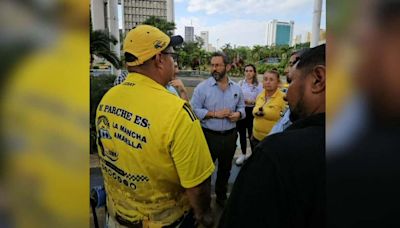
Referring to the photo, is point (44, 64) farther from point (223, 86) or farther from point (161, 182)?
point (223, 86)

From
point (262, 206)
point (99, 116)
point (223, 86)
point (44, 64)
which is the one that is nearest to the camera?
point (44, 64)

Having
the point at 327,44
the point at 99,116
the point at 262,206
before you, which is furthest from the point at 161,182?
the point at 327,44

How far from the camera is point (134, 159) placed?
54.6 inches

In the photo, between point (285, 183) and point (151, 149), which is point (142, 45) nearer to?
point (151, 149)

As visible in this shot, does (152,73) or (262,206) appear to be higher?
(152,73)

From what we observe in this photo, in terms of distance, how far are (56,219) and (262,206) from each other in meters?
0.57

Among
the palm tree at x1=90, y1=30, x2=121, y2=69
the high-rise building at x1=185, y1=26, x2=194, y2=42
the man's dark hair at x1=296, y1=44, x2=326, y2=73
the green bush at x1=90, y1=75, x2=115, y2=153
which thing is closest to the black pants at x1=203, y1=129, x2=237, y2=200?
the green bush at x1=90, y1=75, x2=115, y2=153

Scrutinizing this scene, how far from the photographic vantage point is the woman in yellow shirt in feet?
12.3

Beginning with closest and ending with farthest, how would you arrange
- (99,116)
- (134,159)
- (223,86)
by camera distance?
(134,159) < (99,116) < (223,86)

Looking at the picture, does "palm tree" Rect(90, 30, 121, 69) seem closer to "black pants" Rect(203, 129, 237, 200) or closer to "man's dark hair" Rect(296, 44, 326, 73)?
"black pants" Rect(203, 129, 237, 200)

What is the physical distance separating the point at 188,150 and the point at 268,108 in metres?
2.58

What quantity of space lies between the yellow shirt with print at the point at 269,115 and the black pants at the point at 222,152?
0.35 metres

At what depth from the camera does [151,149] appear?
1.35m

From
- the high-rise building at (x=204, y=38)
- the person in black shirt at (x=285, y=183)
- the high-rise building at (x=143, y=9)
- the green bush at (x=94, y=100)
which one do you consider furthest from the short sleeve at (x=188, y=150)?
the high-rise building at (x=204, y=38)
